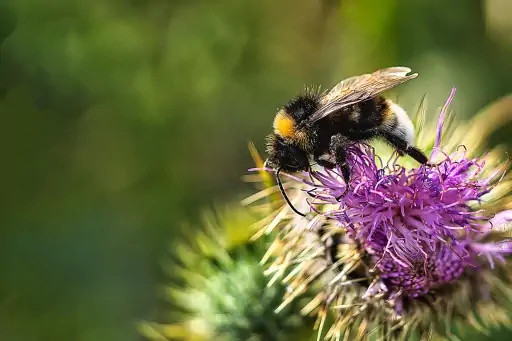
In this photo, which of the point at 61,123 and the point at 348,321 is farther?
the point at 61,123

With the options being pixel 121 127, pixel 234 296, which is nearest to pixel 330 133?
pixel 234 296

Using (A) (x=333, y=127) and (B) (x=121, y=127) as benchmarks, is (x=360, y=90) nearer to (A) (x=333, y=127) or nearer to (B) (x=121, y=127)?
(A) (x=333, y=127)

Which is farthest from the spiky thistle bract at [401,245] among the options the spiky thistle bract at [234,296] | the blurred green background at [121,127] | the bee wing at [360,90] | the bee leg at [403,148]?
the blurred green background at [121,127]

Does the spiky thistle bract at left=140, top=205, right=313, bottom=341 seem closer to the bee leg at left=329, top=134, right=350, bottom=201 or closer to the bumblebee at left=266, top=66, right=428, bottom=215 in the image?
the bumblebee at left=266, top=66, right=428, bottom=215

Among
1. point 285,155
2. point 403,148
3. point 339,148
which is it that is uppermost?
point 285,155

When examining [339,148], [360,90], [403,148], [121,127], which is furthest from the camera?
[121,127]

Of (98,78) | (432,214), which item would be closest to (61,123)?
(98,78)

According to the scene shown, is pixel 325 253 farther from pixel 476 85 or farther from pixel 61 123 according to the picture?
pixel 61 123
